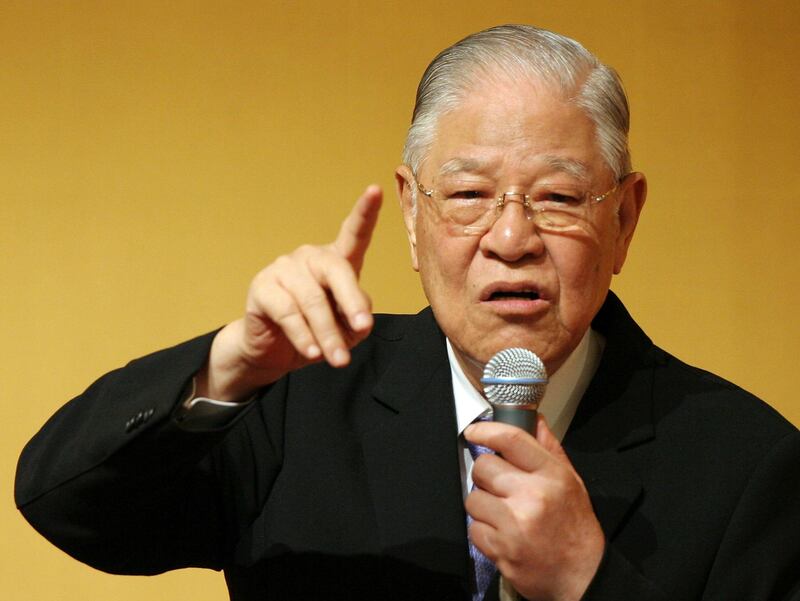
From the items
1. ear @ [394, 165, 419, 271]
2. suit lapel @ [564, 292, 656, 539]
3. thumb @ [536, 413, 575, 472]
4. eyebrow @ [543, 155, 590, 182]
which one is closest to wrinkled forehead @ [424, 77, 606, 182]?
eyebrow @ [543, 155, 590, 182]

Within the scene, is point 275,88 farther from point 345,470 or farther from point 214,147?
point 345,470

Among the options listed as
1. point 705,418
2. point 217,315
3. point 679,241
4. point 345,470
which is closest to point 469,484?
point 345,470

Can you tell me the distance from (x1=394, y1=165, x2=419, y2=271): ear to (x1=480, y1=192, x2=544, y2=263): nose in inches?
7.6

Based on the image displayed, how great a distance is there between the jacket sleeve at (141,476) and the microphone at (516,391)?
319 millimetres

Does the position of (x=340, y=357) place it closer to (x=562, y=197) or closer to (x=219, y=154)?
(x=562, y=197)

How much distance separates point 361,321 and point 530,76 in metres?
0.60

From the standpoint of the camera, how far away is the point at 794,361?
2.97 metres

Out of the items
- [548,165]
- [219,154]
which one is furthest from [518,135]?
[219,154]

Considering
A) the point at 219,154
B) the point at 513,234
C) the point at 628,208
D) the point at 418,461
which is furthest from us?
the point at 219,154

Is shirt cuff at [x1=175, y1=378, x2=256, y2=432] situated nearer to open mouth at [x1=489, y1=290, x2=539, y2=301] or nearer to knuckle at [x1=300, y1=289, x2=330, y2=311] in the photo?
knuckle at [x1=300, y1=289, x2=330, y2=311]

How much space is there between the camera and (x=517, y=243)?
5.64 ft

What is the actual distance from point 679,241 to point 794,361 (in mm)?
399

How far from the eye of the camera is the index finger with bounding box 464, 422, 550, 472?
4.62 feet

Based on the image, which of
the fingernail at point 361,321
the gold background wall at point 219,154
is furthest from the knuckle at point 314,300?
the gold background wall at point 219,154
